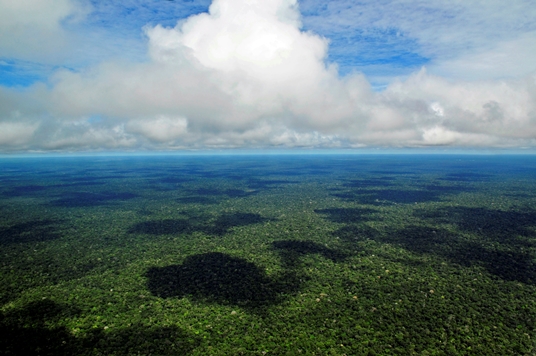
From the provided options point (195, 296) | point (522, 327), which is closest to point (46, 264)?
point (195, 296)

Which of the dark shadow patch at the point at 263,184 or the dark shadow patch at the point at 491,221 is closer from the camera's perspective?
the dark shadow patch at the point at 491,221

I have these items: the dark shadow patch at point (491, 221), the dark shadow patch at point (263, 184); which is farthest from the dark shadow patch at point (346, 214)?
the dark shadow patch at point (263, 184)

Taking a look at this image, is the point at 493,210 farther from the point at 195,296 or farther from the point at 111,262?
the point at 111,262

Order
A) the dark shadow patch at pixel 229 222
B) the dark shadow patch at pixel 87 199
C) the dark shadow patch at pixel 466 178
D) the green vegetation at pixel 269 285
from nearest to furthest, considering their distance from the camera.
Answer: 1. the green vegetation at pixel 269 285
2. the dark shadow patch at pixel 229 222
3. the dark shadow patch at pixel 87 199
4. the dark shadow patch at pixel 466 178

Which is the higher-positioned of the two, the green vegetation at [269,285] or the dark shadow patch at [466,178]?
the green vegetation at [269,285]

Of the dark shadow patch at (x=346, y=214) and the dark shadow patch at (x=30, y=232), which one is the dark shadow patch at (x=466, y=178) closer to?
the dark shadow patch at (x=346, y=214)

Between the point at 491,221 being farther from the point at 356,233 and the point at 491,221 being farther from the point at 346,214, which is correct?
the point at 356,233
